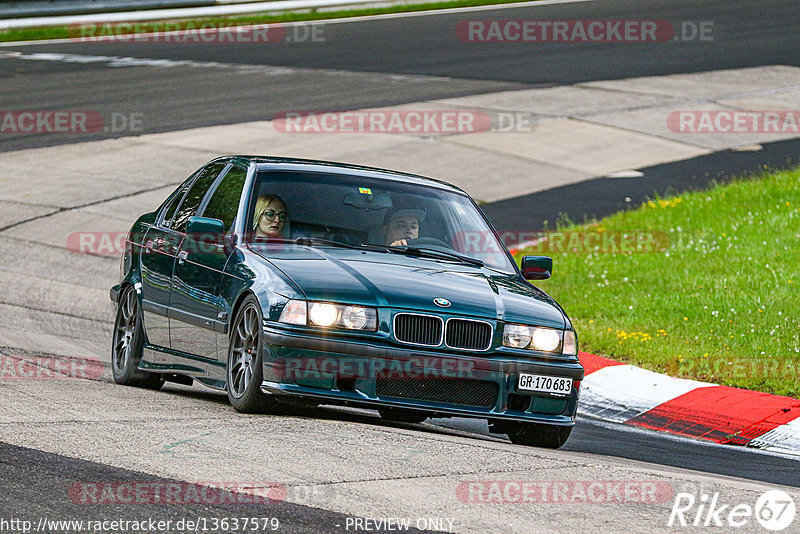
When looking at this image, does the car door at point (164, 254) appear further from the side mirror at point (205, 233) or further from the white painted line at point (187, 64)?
the white painted line at point (187, 64)

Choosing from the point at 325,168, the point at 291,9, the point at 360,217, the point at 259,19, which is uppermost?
the point at 291,9

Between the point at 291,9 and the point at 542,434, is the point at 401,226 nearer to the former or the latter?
the point at 542,434

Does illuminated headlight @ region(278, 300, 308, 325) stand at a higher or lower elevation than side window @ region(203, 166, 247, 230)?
lower

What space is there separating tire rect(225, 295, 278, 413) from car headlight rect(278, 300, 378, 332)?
0.21m

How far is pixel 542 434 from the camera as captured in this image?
25.1 ft

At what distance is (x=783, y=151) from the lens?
859 inches

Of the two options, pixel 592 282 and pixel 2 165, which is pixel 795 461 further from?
pixel 2 165

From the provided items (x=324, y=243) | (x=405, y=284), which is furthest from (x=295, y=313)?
(x=324, y=243)

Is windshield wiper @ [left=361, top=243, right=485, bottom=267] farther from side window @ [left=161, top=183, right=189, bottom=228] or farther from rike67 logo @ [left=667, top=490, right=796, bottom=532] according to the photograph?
rike67 logo @ [left=667, top=490, right=796, bottom=532]

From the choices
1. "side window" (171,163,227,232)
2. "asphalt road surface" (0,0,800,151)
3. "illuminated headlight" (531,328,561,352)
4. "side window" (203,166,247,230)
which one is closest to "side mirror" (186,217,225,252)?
"side window" (203,166,247,230)

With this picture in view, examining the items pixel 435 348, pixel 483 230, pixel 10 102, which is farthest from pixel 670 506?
pixel 10 102

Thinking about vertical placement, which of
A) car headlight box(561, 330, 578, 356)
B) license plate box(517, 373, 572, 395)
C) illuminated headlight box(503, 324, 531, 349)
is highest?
illuminated headlight box(503, 324, 531, 349)

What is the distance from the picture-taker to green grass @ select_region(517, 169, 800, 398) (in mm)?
10289

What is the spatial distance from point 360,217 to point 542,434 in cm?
178
